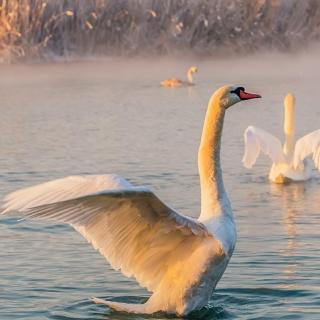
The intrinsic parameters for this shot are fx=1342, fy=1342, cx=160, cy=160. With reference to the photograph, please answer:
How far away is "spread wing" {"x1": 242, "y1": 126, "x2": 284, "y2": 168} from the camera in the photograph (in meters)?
11.7

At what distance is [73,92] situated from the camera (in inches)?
838

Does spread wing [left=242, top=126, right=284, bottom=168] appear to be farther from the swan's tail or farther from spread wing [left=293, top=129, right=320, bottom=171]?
the swan's tail

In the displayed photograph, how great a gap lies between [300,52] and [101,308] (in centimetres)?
2252

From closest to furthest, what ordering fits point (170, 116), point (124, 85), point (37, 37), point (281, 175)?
point (281, 175), point (170, 116), point (124, 85), point (37, 37)

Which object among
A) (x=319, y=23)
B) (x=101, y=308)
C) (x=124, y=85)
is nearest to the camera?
(x=101, y=308)

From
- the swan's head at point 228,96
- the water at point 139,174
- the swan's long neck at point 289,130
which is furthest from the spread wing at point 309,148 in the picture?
the swan's head at point 228,96

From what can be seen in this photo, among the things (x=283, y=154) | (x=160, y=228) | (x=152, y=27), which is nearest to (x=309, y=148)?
(x=283, y=154)

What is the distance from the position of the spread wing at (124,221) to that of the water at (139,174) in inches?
11.8

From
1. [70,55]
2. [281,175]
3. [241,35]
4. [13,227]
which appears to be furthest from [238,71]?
[13,227]

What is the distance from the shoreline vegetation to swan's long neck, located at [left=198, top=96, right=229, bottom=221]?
17303mm

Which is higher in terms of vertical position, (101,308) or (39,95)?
(101,308)

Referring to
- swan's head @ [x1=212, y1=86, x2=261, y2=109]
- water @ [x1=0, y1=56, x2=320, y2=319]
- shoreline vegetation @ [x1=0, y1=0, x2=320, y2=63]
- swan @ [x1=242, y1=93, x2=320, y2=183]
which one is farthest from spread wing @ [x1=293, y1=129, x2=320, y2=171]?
shoreline vegetation @ [x1=0, y1=0, x2=320, y2=63]

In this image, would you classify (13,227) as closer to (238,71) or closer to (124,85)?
(124,85)

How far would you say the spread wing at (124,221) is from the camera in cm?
564
